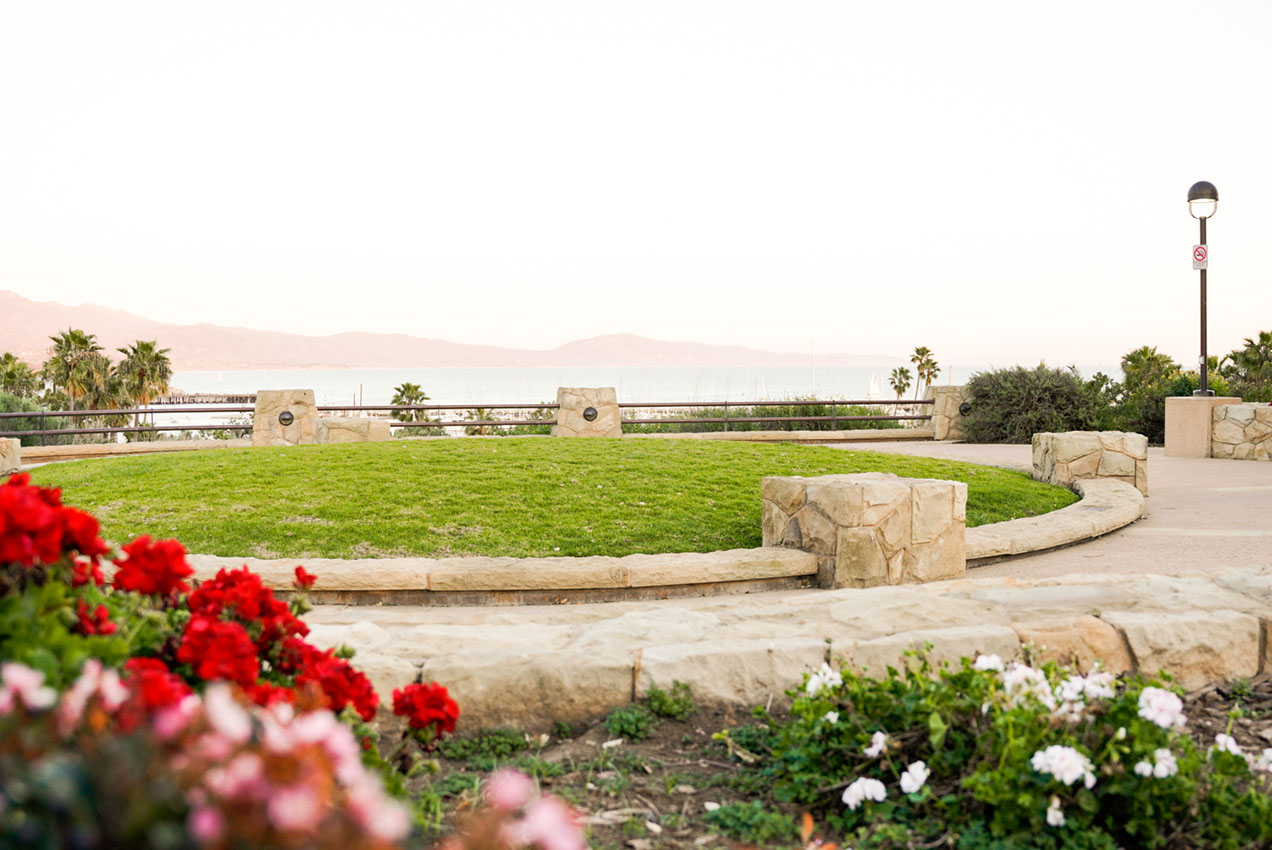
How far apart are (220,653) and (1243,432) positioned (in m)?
15.1

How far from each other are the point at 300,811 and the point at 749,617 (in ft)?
10.9

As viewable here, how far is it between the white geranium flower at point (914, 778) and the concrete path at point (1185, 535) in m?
3.20

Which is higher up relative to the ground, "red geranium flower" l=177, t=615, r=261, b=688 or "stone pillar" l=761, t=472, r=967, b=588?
"red geranium flower" l=177, t=615, r=261, b=688

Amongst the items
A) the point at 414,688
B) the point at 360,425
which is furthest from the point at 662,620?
the point at 360,425

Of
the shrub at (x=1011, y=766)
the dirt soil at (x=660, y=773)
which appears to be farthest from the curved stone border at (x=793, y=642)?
the shrub at (x=1011, y=766)

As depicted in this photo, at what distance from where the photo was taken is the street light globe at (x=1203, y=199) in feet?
43.8

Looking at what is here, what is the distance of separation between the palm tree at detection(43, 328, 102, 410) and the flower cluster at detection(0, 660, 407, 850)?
35.3m

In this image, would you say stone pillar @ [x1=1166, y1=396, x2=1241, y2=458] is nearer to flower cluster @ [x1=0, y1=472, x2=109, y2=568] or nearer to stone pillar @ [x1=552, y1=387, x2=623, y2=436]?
stone pillar @ [x1=552, y1=387, x2=623, y2=436]

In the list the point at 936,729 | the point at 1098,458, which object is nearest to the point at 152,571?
A: the point at 936,729

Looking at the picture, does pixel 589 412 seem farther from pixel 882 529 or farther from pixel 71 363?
pixel 71 363

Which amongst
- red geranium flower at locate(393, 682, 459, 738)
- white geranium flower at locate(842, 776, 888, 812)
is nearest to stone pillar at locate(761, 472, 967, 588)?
white geranium flower at locate(842, 776, 888, 812)

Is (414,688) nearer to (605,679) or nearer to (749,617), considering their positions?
(605,679)

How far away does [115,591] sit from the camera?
2254mm

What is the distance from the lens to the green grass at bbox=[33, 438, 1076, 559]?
22.6 feet
